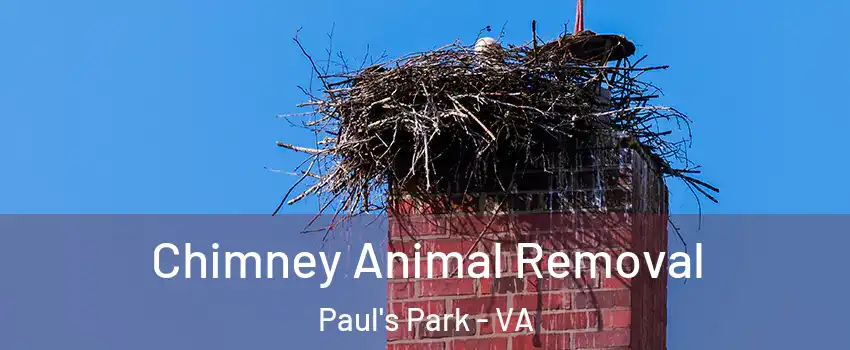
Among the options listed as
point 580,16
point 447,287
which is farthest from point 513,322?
point 580,16

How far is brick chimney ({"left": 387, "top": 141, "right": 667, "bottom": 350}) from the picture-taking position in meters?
4.98

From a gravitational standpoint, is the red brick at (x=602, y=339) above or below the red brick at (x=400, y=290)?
below

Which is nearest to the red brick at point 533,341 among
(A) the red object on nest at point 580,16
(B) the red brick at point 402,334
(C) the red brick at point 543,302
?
(C) the red brick at point 543,302

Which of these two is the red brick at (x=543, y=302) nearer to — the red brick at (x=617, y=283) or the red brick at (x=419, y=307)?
the red brick at (x=617, y=283)

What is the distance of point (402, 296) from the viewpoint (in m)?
5.21

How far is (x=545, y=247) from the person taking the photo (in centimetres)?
512

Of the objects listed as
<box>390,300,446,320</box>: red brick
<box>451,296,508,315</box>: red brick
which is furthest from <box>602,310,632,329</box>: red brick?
<box>390,300,446,320</box>: red brick

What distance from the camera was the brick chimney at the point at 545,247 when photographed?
4.98 m

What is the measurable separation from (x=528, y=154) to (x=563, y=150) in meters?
0.16

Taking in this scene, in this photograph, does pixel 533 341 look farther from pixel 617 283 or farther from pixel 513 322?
pixel 617 283

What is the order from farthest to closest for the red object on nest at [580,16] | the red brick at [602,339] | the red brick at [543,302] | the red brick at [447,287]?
the red object on nest at [580,16], the red brick at [447,287], the red brick at [543,302], the red brick at [602,339]

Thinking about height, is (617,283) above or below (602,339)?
above

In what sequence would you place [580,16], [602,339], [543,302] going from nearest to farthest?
[602,339] → [543,302] → [580,16]

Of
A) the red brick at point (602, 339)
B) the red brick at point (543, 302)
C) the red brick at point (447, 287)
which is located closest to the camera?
the red brick at point (602, 339)
